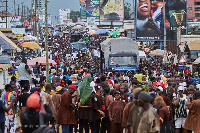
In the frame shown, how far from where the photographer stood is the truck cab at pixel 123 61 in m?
34.0

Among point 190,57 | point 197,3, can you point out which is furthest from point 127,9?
point 190,57

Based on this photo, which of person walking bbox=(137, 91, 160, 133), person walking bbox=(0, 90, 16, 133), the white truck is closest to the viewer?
person walking bbox=(137, 91, 160, 133)

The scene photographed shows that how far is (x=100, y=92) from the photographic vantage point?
48.9ft

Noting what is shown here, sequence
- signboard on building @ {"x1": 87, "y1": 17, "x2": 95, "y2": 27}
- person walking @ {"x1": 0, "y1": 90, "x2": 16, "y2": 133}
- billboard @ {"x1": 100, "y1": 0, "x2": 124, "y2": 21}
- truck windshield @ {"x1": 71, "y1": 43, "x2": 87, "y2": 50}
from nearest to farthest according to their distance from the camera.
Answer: person walking @ {"x1": 0, "y1": 90, "x2": 16, "y2": 133} → truck windshield @ {"x1": 71, "y1": 43, "x2": 87, "y2": 50} → billboard @ {"x1": 100, "y1": 0, "x2": 124, "y2": 21} → signboard on building @ {"x1": 87, "y1": 17, "x2": 95, "y2": 27}

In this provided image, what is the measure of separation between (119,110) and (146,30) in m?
45.4

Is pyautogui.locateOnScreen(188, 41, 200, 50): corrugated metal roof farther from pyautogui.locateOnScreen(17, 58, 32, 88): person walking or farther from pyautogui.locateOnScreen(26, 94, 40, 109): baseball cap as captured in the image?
pyautogui.locateOnScreen(26, 94, 40, 109): baseball cap

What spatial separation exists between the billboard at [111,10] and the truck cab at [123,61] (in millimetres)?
94576

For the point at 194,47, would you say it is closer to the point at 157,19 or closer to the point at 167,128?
the point at 157,19

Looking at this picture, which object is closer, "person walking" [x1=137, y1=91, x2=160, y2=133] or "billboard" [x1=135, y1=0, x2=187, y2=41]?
"person walking" [x1=137, y1=91, x2=160, y2=133]

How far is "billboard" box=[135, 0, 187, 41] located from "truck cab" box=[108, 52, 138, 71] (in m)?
23.8

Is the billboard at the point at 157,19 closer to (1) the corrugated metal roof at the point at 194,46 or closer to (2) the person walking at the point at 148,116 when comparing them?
(1) the corrugated metal roof at the point at 194,46

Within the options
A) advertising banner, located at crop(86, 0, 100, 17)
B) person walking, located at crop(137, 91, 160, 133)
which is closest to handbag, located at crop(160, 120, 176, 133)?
person walking, located at crop(137, 91, 160, 133)

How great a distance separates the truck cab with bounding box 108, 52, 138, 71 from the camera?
34.0 metres

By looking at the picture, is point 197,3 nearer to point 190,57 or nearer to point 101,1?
point 101,1
